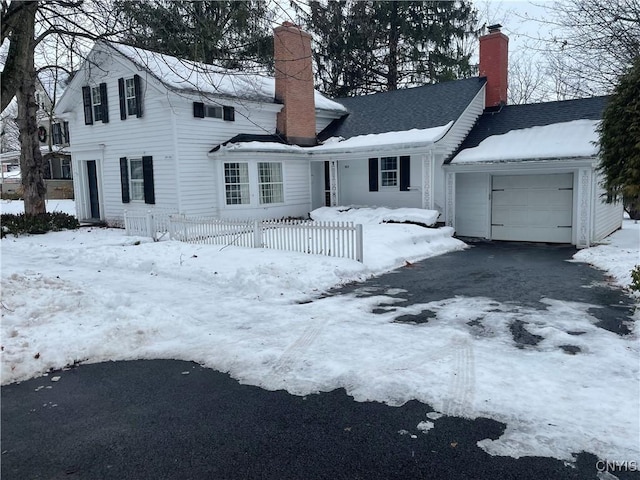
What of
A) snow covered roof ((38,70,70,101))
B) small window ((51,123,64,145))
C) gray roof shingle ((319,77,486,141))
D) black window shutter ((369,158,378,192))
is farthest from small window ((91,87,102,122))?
small window ((51,123,64,145))

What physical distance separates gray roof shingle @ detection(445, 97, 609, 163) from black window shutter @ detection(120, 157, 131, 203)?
37.9ft

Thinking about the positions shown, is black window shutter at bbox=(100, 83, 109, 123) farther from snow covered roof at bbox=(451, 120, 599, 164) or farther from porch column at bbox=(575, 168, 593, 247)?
porch column at bbox=(575, 168, 593, 247)

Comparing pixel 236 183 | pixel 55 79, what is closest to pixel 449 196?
pixel 236 183

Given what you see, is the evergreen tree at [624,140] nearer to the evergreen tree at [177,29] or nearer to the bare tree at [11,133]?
the evergreen tree at [177,29]

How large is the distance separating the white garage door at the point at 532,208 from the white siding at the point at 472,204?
24cm

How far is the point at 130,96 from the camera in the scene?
16.9 m

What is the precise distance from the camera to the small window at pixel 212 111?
54.6ft

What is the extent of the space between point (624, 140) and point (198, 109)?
12754mm

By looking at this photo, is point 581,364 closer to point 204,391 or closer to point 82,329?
point 204,391

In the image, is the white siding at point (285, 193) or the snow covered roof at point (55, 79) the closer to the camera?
the white siding at point (285, 193)

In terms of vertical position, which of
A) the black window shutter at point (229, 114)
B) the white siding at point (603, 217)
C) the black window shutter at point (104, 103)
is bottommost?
the white siding at point (603, 217)

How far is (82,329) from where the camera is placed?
6133mm

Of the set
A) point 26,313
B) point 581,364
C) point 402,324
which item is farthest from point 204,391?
point 581,364

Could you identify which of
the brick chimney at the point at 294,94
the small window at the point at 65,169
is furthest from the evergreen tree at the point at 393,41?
the small window at the point at 65,169
